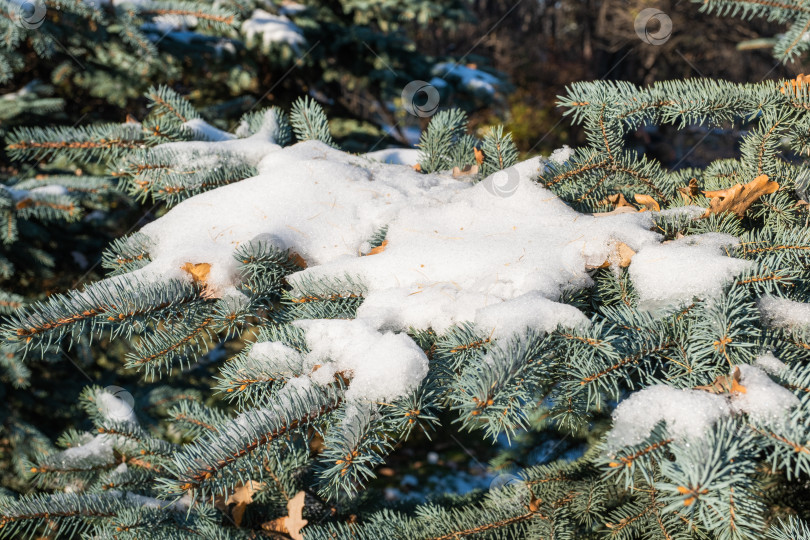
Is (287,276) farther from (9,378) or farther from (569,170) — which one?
(9,378)

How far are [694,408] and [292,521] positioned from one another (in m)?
1.25

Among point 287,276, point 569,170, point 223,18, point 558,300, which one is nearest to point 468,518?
point 558,300

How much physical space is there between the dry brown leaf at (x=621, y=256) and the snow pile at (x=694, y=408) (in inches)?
13.6

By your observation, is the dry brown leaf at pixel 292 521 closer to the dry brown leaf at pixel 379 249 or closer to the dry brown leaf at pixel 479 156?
A: the dry brown leaf at pixel 379 249

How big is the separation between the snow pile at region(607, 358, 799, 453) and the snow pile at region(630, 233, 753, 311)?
19 cm

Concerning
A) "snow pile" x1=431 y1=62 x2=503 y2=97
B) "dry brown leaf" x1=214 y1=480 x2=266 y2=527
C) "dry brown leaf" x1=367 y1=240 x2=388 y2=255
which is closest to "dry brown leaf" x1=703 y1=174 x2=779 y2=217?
"dry brown leaf" x1=367 y1=240 x2=388 y2=255

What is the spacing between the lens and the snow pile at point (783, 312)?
1.00m

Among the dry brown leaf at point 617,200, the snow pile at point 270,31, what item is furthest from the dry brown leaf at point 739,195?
the snow pile at point 270,31

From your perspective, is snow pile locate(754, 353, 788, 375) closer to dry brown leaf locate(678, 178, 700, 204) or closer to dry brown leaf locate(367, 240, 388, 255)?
dry brown leaf locate(678, 178, 700, 204)

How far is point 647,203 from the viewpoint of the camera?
1.40 metres

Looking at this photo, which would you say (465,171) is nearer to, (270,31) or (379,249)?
Result: (379,249)

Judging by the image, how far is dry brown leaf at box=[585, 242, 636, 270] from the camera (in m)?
1.16

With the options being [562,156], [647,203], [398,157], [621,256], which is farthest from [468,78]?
[621,256]

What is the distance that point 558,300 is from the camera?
112 cm
